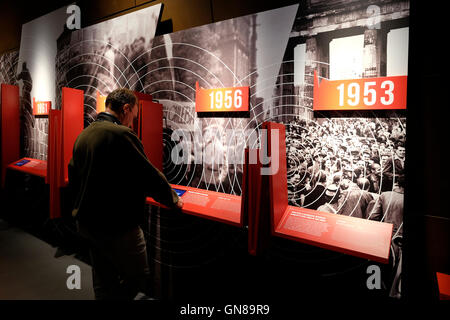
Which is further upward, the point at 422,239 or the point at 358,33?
the point at 358,33

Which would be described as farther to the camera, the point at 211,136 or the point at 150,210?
the point at 150,210

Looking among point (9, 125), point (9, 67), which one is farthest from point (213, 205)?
point (9, 67)

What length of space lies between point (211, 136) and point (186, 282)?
135 centimetres

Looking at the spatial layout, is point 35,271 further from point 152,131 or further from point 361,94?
point 361,94

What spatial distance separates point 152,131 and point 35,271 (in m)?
2.07

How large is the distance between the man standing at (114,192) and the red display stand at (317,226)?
2.28 ft

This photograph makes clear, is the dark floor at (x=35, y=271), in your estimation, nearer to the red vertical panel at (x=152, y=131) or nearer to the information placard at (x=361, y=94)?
the red vertical panel at (x=152, y=131)

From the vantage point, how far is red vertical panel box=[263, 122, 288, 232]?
1.65m

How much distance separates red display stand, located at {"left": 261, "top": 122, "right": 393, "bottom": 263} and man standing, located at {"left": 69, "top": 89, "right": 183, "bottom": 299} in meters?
0.70

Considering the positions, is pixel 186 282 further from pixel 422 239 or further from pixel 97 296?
pixel 422 239

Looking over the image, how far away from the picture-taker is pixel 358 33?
172 cm

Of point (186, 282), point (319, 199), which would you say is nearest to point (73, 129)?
point (186, 282)

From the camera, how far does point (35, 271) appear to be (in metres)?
3.05

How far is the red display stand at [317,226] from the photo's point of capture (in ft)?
4.67
